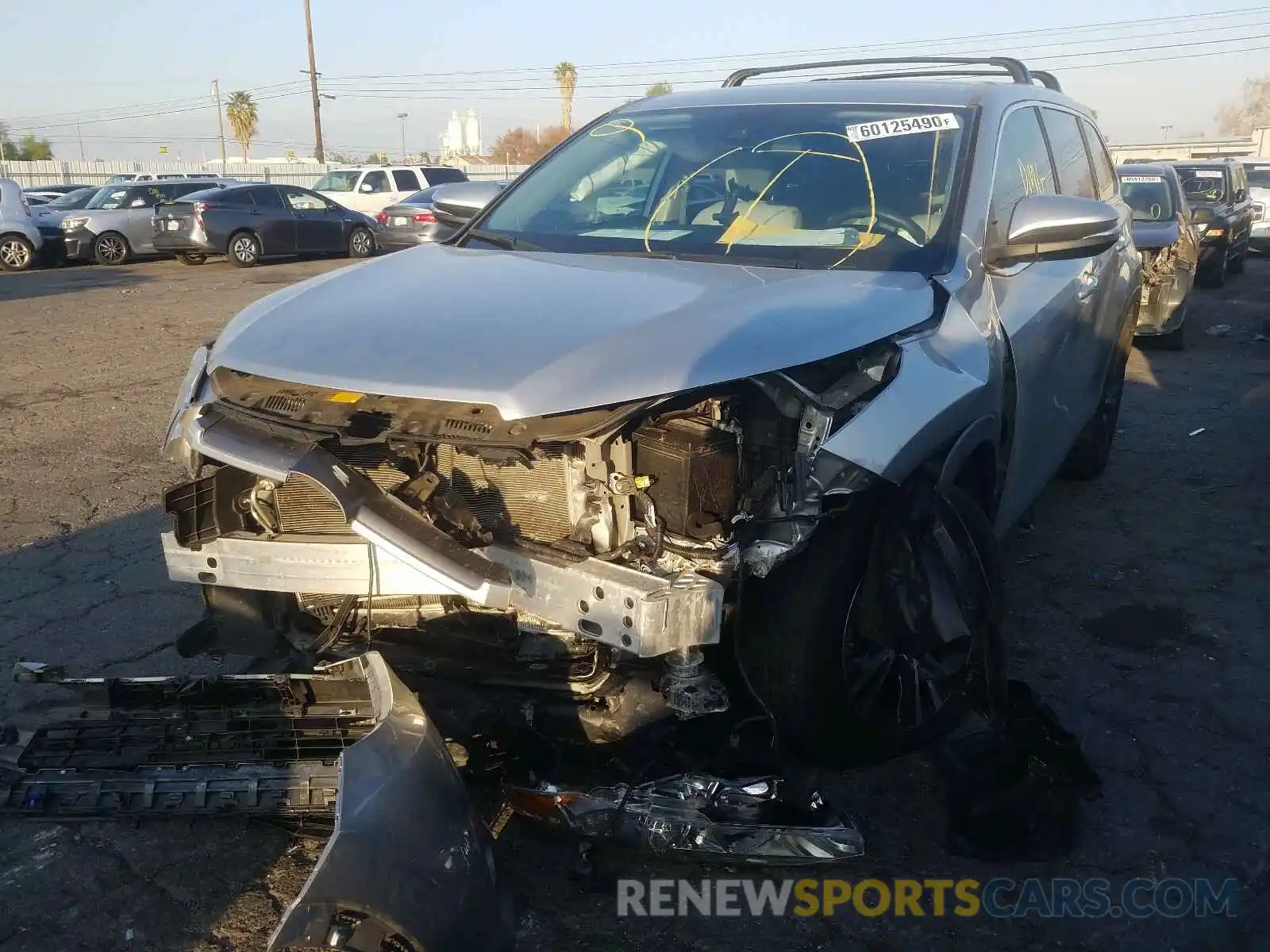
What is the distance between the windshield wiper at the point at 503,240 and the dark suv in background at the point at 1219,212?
12.1 m

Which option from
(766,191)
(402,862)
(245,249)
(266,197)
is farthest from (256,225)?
(402,862)

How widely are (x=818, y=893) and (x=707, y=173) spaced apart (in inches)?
94.3

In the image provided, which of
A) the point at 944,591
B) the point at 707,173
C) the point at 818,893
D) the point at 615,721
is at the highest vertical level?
the point at 707,173

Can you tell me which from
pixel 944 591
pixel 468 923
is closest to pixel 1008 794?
pixel 944 591

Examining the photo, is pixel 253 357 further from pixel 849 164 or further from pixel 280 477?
pixel 849 164

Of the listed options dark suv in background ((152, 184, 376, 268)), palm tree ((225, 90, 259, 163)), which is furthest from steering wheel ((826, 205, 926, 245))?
palm tree ((225, 90, 259, 163))

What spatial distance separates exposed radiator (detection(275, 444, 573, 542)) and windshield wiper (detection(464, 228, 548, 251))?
1.18 m

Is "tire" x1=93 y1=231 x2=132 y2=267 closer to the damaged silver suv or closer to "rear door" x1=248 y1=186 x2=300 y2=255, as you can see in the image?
"rear door" x1=248 y1=186 x2=300 y2=255

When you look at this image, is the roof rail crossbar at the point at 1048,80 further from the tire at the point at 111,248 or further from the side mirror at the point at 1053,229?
the tire at the point at 111,248

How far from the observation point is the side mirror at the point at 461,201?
14.1ft

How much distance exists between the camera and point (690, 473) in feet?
7.97

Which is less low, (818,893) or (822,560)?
(822,560)

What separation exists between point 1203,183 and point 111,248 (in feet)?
59.3

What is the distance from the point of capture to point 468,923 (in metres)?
2.17
